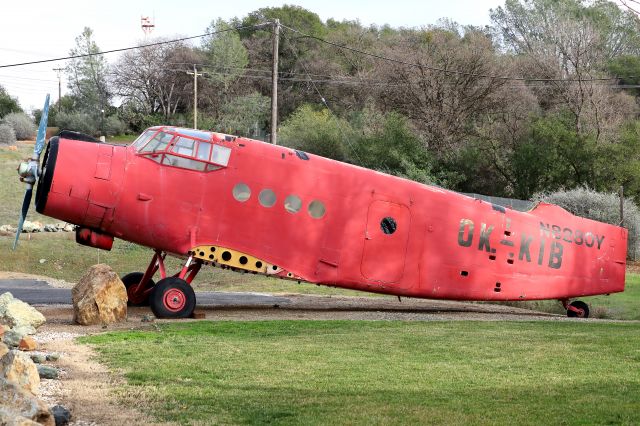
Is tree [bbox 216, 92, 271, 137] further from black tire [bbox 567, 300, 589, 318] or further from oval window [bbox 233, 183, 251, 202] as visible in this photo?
oval window [bbox 233, 183, 251, 202]

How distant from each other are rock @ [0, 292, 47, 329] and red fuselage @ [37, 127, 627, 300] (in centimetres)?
311

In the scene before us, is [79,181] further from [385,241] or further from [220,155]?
[385,241]

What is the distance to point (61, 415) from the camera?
30.2ft

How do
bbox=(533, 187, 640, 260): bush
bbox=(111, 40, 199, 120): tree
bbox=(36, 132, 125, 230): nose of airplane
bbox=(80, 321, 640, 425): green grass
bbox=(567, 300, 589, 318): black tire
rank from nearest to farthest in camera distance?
bbox=(80, 321, 640, 425): green grass < bbox=(36, 132, 125, 230): nose of airplane < bbox=(567, 300, 589, 318): black tire < bbox=(533, 187, 640, 260): bush < bbox=(111, 40, 199, 120): tree

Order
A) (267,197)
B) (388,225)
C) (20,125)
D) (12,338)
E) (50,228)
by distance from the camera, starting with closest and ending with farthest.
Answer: (12,338) < (267,197) < (388,225) < (50,228) < (20,125)

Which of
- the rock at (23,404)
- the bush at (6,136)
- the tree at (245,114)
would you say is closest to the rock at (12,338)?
the rock at (23,404)

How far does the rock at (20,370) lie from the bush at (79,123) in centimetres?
7814

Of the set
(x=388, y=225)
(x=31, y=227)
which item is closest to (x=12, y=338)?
(x=388, y=225)

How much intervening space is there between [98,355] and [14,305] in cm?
380

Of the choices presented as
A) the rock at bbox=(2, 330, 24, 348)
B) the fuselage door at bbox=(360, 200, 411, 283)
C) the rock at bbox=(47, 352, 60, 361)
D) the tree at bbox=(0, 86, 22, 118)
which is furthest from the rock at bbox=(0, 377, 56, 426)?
the tree at bbox=(0, 86, 22, 118)

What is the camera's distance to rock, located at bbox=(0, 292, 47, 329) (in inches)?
650

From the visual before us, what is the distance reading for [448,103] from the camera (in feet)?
195

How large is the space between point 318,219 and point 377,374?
9.28m

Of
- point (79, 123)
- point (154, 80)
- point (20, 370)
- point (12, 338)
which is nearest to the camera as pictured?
point (20, 370)
